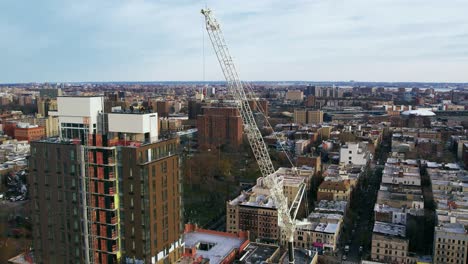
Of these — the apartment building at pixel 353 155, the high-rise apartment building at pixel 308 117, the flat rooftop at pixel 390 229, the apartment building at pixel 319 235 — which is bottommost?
the apartment building at pixel 319 235

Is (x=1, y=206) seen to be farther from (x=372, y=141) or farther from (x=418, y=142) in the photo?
(x=418, y=142)

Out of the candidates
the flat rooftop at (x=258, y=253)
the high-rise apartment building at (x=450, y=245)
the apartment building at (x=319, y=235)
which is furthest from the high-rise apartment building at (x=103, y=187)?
the high-rise apartment building at (x=450, y=245)

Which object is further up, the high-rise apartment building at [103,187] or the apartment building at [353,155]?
the high-rise apartment building at [103,187]

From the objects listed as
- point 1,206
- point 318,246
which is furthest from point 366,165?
point 1,206

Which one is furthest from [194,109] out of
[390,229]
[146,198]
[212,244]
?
[146,198]

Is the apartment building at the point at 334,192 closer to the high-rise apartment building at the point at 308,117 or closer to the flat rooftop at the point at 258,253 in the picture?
the flat rooftop at the point at 258,253

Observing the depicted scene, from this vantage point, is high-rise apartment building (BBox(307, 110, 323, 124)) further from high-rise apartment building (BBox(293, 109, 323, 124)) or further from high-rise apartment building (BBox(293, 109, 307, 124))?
high-rise apartment building (BBox(293, 109, 307, 124))
